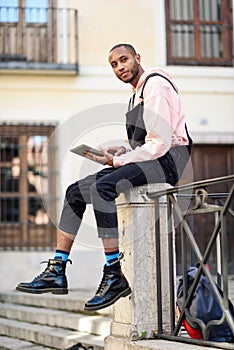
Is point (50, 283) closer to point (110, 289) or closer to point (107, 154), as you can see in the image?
point (110, 289)

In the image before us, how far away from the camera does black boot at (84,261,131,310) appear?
176 inches

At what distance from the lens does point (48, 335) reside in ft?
24.7

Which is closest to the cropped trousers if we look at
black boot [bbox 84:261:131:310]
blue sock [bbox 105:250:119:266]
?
blue sock [bbox 105:250:119:266]

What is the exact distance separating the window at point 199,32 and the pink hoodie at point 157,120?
8667 millimetres

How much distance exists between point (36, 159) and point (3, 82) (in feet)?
4.60

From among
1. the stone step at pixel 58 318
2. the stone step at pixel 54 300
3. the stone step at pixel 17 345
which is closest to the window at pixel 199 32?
the stone step at pixel 54 300

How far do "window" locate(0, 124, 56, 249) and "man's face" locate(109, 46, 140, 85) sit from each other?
25.7 feet

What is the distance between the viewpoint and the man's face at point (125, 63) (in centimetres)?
468

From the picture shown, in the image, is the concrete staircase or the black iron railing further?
the concrete staircase

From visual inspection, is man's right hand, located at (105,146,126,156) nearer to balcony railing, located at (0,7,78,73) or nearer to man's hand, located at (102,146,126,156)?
Result: man's hand, located at (102,146,126,156)

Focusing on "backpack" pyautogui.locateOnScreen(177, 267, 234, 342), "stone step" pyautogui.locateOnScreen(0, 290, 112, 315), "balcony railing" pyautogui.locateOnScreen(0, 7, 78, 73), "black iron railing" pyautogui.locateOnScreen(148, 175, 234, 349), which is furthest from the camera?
"balcony railing" pyautogui.locateOnScreen(0, 7, 78, 73)

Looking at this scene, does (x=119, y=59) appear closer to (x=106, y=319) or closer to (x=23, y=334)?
(x=106, y=319)

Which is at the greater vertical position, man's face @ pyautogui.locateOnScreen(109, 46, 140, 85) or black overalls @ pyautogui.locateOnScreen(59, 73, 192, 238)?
man's face @ pyautogui.locateOnScreen(109, 46, 140, 85)

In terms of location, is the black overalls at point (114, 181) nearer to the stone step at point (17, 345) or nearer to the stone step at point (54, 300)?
the stone step at point (54, 300)
